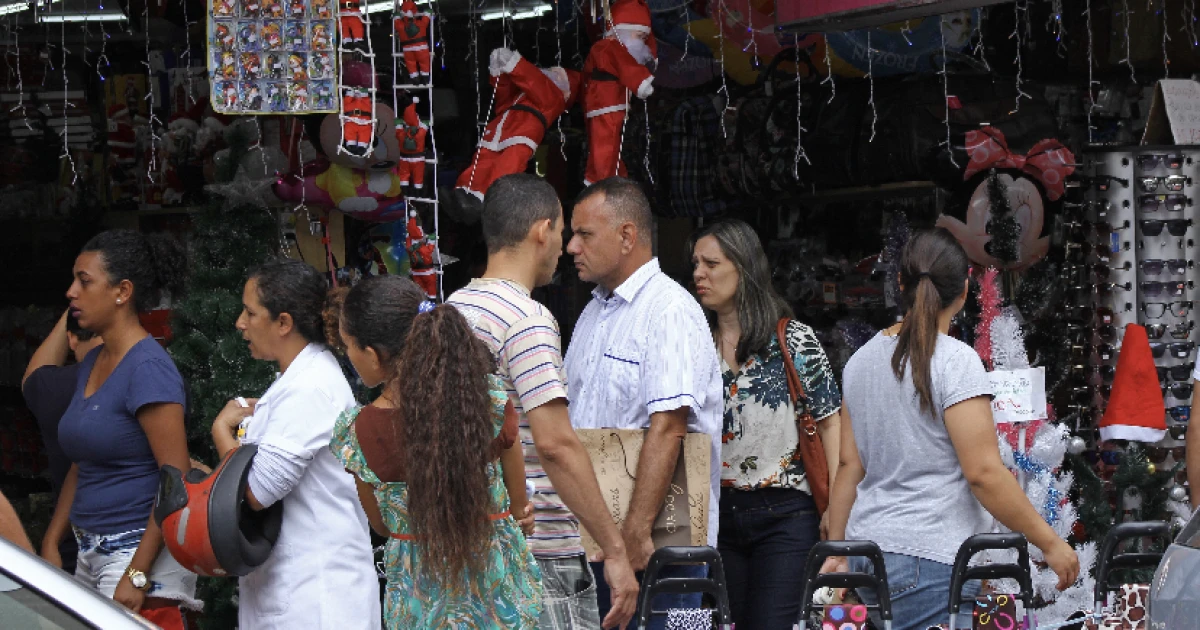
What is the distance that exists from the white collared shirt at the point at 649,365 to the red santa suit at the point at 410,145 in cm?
122

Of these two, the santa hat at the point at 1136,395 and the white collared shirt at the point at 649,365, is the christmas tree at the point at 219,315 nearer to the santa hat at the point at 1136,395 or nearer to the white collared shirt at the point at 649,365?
the white collared shirt at the point at 649,365

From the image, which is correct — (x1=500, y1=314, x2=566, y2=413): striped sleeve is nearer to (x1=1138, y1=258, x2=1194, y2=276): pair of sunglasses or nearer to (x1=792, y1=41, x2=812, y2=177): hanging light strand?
(x1=792, y1=41, x2=812, y2=177): hanging light strand

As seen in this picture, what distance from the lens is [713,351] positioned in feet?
13.3

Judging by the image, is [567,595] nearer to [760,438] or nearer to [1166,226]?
[760,438]

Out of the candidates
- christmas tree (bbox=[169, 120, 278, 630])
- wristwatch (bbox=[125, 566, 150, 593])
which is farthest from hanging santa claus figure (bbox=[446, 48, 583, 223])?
wristwatch (bbox=[125, 566, 150, 593])

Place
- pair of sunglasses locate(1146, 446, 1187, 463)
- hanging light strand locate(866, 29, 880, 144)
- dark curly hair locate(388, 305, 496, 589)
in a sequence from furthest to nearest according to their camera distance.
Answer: hanging light strand locate(866, 29, 880, 144), pair of sunglasses locate(1146, 446, 1187, 463), dark curly hair locate(388, 305, 496, 589)

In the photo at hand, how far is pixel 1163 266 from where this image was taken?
6191 mm

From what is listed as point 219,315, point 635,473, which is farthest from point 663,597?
point 219,315

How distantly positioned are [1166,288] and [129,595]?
4.46 metres

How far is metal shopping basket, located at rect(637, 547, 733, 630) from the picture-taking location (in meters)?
3.70

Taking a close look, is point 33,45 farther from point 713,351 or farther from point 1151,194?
point 1151,194

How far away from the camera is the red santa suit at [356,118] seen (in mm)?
4934

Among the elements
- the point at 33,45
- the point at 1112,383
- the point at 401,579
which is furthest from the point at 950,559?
the point at 33,45

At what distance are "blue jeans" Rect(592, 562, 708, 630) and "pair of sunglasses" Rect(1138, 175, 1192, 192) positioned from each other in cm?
310
